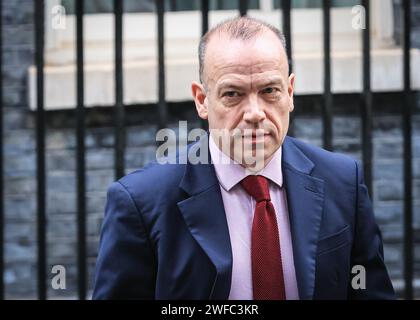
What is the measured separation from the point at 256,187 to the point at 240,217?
3.7 inches

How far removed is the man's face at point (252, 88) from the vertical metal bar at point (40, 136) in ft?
4.05

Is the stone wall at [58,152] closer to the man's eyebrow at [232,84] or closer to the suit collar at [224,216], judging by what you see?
the suit collar at [224,216]

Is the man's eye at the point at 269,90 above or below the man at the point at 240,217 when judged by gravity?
above

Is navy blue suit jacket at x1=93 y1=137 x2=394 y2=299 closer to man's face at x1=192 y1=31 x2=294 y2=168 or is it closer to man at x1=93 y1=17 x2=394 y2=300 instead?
man at x1=93 y1=17 x2=394 y2=300

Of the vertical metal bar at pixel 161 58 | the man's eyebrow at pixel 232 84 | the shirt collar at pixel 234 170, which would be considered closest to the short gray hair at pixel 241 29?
the man's eyebrow at pixel 232 84

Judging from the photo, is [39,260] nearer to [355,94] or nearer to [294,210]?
[294,210]

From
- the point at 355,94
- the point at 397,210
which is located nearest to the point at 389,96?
the point at 355,94

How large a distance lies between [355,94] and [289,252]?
10.8 feet

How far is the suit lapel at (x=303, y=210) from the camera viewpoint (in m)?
2.44

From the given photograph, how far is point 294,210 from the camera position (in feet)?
8.18

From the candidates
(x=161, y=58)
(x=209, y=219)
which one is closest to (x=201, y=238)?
(x=209, y=219)

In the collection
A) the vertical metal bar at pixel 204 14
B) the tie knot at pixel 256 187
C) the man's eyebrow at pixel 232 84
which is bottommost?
the tie knot at pixel 256 187

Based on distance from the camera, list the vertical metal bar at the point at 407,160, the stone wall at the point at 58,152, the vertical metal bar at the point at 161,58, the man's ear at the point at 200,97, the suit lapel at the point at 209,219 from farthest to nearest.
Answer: the stone wall at the point at 58,152
the vertical metal bar at the point at 407,160
the vertical metal bar at the point at 161,58
the man's ear at the point at 200,97
the suit lapel at the point at 209,219
